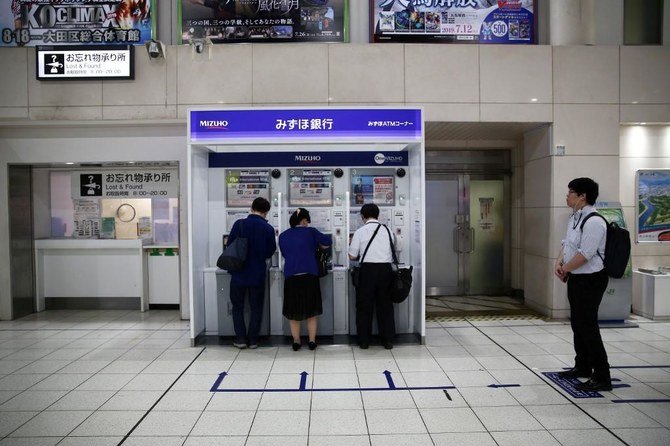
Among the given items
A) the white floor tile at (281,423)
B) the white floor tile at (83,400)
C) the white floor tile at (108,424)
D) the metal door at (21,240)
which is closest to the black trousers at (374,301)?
the white floor tile at (281,423)

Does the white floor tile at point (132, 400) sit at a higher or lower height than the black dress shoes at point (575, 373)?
lower

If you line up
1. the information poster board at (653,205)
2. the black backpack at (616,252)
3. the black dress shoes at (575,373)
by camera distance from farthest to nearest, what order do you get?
the information poster board at (653,205) < the black dress shoes at (575,373) < the black backpack at (616,252)

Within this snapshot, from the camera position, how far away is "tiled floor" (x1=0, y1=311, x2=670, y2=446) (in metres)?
3.05

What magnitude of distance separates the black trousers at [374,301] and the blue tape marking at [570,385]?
1.54 meters

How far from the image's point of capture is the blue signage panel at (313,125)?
4.84 m

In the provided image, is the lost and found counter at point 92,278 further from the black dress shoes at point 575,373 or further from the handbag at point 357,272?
the black dress shoes at point 575,373

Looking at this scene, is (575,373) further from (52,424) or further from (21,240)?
(21,240)

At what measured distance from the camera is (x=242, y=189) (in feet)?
17.8

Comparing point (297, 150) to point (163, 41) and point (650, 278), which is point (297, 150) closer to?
point (163, 41)

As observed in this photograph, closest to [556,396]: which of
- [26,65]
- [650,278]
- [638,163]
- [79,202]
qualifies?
[650,278]

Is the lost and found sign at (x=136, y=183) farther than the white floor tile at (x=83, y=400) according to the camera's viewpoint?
Yes

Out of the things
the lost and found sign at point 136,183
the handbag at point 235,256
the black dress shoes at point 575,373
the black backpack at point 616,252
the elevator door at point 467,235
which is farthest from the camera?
the elevator door at point 467,235

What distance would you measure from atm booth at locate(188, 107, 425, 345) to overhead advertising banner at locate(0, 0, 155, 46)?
227 cm

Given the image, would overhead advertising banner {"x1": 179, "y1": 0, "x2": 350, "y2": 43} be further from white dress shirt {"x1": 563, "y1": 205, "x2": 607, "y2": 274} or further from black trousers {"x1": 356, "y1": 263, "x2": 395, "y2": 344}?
white dress shirt {"x1": 563, "y1": 205, "x2": 607, "y2": 274}
